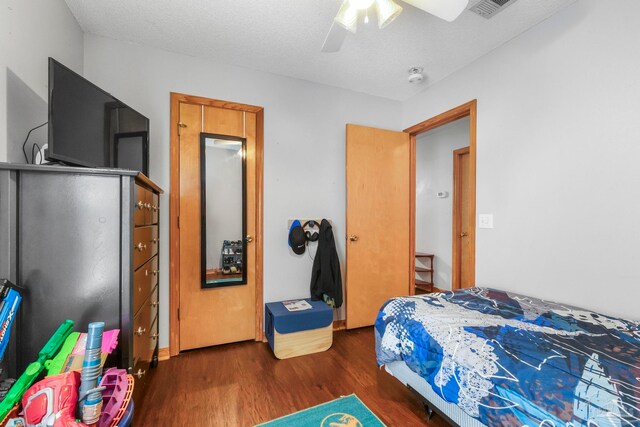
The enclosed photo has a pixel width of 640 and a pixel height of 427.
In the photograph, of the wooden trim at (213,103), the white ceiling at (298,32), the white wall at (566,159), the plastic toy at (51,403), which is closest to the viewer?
the plastic toy at (51,403)

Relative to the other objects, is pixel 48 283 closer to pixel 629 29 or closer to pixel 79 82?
pixel 79 82

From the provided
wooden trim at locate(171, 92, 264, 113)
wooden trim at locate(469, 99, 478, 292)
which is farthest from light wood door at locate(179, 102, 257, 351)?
wooden trim at locate(469, 99, 478, 292)

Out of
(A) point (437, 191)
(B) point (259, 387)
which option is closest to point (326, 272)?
(B) point (259, 387)

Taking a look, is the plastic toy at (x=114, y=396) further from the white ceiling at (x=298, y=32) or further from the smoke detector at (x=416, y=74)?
the smoke detector at (x=416, y=74)

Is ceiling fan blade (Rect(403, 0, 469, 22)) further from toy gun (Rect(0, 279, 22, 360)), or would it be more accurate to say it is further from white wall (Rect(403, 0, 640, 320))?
toy gun (Rect(0, 279, 22, 360))

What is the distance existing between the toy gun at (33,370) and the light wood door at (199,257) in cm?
130

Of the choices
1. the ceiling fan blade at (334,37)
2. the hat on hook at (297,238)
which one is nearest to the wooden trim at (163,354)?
the hat on hook at (297,238)

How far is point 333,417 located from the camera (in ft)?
5.27

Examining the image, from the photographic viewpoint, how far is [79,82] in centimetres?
138

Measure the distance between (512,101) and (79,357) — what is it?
9.95 feet

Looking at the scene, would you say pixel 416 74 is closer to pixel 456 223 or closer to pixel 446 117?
pixel 446 117

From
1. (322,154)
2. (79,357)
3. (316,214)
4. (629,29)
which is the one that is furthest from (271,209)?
(629,29)

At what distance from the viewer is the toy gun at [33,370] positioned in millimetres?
892

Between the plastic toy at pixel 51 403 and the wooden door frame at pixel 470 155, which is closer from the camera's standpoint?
the plastic toy at pixel 51 403
